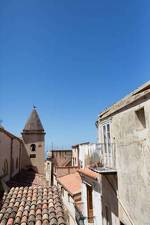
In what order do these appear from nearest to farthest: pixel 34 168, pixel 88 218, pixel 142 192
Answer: pixel 142 192 < pixel 88 218 < pixel 34 168

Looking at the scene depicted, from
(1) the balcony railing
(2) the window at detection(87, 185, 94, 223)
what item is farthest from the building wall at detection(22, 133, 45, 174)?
(1) the balcony railing

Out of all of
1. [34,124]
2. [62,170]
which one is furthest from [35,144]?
[62,170]

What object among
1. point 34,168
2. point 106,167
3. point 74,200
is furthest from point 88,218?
point 34,168

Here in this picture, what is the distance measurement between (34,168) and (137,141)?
109ft

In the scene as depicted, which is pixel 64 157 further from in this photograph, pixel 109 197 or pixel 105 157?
pixel 109 197

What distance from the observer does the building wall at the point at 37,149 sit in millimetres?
38500

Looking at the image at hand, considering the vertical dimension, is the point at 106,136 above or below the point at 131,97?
below

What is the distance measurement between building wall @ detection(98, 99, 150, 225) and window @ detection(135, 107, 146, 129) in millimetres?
45

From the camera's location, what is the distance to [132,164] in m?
7.59

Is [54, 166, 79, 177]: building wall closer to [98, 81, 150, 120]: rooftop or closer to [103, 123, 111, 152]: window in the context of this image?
[103, 123, 111, 152]: window

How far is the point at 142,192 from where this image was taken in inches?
272

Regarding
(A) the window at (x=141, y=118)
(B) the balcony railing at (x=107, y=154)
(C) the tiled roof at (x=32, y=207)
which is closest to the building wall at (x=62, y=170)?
(C) the tiled roof at (x=32, y=207)

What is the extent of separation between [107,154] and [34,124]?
29664 millimetres

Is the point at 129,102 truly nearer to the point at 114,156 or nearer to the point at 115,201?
the point at 114,156
